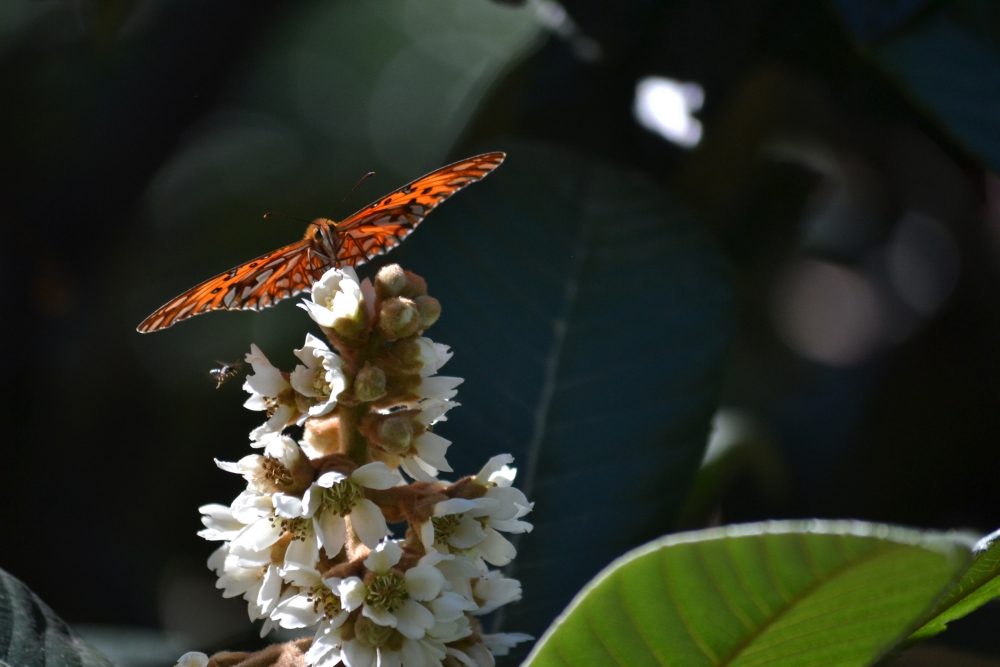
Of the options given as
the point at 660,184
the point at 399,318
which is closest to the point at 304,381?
the point at 399,318

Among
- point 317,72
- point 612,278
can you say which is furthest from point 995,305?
point 317,72

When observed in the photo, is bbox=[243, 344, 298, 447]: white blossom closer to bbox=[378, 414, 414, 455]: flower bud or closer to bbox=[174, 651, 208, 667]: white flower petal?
bbox=[378, 414, 414, 455]: flower bud

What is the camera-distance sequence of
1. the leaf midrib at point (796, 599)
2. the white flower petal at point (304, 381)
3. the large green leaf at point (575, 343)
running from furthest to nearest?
the large green leaf at point (575, 343)
the white flower petal at point (304, 381)
the leaf midrib at point (796, 599)

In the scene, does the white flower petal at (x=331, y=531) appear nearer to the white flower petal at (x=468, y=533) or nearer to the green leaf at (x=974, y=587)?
the white flower petal at (x=468, y=533)

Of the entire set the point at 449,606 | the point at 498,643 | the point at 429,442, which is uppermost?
the point at 429,442

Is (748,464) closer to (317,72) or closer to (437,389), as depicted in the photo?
(437,389)

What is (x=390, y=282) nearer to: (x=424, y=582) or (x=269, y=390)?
(x=269, y=390)

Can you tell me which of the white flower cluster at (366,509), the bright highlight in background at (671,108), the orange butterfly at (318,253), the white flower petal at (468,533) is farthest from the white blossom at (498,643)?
the bright highlight in background at (671,108)
